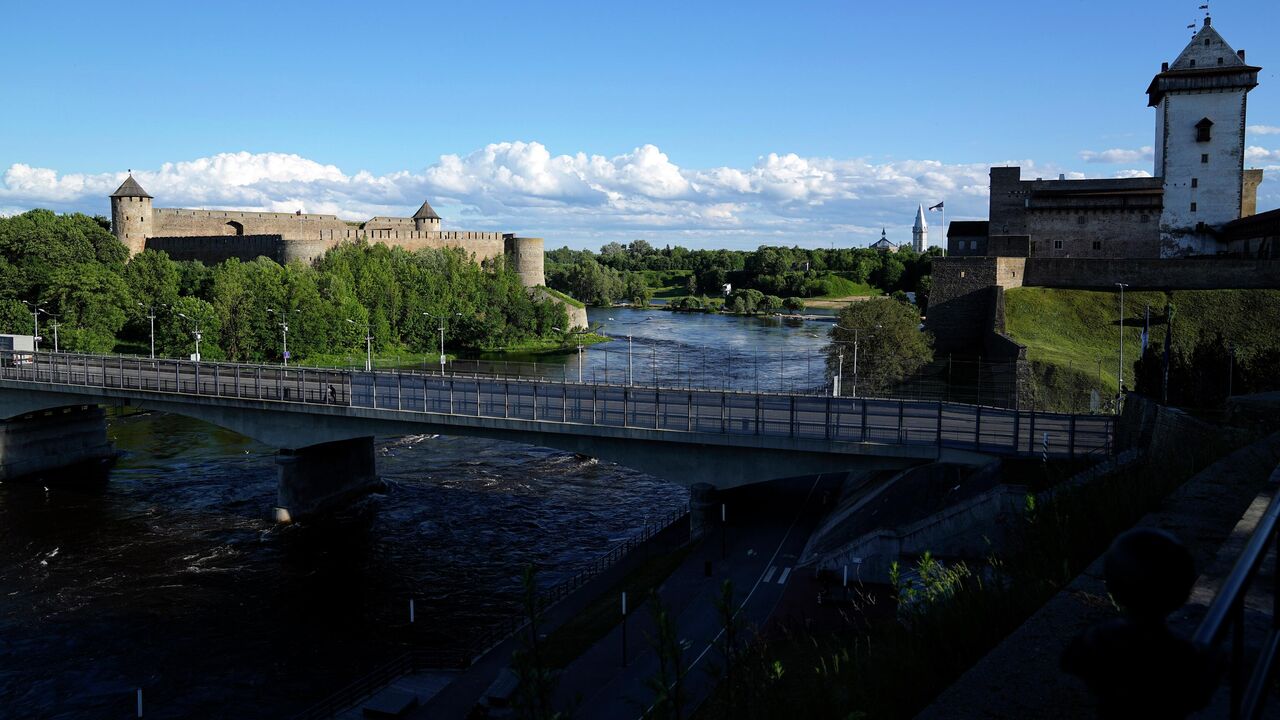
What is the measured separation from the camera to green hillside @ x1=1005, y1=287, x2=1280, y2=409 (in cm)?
4747

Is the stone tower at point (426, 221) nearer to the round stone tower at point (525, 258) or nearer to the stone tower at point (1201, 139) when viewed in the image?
the round stone tower at point (525, 258)

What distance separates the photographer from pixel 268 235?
10356 cm

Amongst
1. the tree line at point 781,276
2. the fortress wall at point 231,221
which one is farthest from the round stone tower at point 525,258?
the tree line at point 781,276

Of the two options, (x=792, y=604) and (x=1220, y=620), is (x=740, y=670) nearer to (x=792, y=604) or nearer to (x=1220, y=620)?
(x=1220, y=620)

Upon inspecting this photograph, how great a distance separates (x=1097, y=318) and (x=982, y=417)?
31718 mm

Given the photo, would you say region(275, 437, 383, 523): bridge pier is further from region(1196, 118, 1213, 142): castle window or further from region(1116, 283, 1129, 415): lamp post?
region(1196, 118, 1213, 142): castle window

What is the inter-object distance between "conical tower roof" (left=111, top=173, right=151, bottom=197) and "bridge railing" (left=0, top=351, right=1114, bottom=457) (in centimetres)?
6116

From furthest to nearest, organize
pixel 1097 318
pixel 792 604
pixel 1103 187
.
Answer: pixel 1103 187 → pixel 1097 318 → pixel 792 604

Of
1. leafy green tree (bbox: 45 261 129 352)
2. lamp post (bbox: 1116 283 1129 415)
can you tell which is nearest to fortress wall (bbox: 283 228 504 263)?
leafy green tree (bbox: 45 261 129 352)

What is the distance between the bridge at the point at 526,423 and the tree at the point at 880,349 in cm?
2003

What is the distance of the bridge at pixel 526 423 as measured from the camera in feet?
97.5

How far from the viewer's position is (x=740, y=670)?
22.2 feet

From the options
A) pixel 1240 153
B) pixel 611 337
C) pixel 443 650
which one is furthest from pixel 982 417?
pixel 611 337

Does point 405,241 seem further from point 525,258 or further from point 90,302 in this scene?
point 90,302
